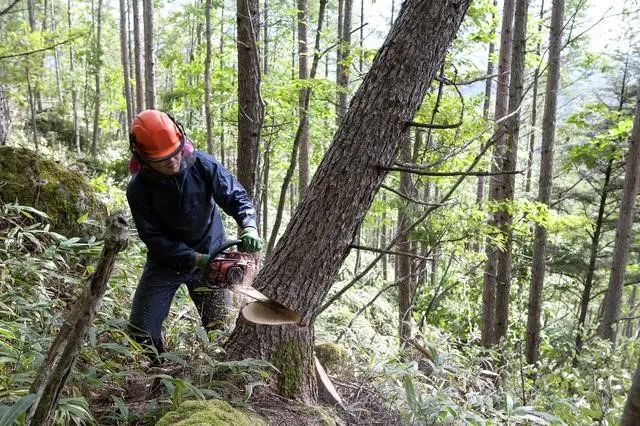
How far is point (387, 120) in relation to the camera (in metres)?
2.65

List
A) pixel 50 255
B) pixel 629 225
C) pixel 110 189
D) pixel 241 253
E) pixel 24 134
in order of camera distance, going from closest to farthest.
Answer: pixel 241 253 < pixel 50 255 < pixel 629 225 < pixel 110 189 < pixel 24 134

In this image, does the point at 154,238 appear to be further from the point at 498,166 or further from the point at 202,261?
the point at 498,166

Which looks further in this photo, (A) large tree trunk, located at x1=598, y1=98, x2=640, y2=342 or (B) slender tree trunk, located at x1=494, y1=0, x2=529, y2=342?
(A) large tree trunk, located at x1=598, y1=98, x2=640, y2=342

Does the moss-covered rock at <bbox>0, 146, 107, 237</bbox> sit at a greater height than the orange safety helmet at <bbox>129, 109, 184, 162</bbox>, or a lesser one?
lesser

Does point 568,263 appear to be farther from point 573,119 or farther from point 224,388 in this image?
point 224,388

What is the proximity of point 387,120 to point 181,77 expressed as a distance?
10593mm

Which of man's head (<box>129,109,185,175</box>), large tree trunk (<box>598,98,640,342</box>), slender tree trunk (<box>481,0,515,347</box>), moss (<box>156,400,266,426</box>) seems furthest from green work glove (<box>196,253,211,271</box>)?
large tree trunk (<box>598,98,640,342</box>)

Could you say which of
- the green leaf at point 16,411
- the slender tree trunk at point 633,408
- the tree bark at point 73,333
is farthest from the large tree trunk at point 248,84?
the slender tree trunk at point 633,408

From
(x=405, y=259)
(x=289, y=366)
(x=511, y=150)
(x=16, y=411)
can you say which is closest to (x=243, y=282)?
(x=289, y=366)

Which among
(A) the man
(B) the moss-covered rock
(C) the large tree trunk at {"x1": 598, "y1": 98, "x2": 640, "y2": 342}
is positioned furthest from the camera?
(C) the large tree trunk at {"x1": 598, "y1": 98, "x2": 640, "y2": 342}

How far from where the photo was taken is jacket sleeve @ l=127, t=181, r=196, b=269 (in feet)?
10.7

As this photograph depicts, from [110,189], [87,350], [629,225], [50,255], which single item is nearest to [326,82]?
[50,255]

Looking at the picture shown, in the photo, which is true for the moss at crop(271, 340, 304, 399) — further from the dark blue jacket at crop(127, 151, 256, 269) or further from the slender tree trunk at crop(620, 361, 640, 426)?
the slender tree trunk at crop(620, 361, 640, 426)

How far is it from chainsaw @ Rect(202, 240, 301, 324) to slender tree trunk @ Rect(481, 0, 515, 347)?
4.94 meters
